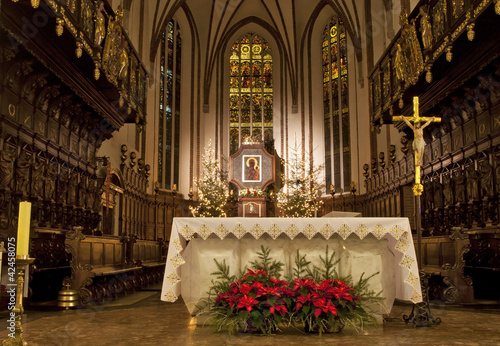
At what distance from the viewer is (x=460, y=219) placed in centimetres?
920

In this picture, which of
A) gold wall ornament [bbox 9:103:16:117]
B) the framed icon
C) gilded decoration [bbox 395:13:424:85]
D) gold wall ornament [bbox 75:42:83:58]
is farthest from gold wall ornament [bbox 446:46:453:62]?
the framed icon

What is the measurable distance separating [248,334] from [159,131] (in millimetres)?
15805

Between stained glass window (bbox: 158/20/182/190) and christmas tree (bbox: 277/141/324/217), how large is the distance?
15.5 feet

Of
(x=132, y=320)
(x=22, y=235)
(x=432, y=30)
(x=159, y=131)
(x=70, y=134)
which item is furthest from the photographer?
A: (x=159, y=131)

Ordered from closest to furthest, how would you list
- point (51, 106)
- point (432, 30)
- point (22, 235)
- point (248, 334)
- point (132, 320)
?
Result: point (22, 235), point (248, 334), point (132, 320), point (432, 30), point (51, 106)

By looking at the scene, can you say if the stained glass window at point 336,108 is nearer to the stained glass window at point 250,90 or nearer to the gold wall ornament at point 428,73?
the stained glass window at point 250,90

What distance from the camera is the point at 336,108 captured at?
20.8 metres

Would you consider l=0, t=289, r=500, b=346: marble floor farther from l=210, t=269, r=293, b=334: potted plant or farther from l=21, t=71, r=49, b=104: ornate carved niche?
l=21, t=71, r=49, b=104: ornate carved niche

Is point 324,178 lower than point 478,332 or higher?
higher

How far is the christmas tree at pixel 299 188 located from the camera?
54.5 ft

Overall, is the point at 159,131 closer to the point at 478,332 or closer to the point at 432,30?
the point at 432,30

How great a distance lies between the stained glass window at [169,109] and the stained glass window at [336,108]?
6513 millimetres

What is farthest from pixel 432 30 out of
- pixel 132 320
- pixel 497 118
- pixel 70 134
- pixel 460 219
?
pixel 70 134

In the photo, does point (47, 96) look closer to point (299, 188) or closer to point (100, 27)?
point (100, 27)
